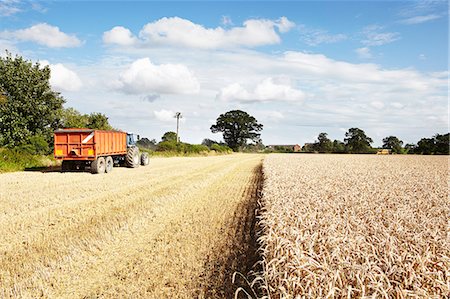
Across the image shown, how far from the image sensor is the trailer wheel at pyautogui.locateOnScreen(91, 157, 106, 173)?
1986 cm

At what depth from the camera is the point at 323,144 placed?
10144 cm

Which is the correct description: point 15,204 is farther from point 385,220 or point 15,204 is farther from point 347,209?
point 385,220

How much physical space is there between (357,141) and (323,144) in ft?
29.1

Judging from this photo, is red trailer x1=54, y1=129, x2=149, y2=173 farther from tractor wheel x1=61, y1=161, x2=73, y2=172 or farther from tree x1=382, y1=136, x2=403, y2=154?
tree x1=382, y1=136, x2=403, y2=154

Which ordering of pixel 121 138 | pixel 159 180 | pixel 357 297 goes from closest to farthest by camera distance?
pixel 357 297
pixel 159 180
pixel 121 138

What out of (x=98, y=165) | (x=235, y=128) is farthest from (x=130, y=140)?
(x=235, y=128)

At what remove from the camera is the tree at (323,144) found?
99.1 meters

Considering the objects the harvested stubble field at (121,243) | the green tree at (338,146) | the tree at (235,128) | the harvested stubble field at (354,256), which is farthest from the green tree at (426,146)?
the harvested stubble field at (354,256)

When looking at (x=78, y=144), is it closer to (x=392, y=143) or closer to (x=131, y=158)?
(x=131, y=158)

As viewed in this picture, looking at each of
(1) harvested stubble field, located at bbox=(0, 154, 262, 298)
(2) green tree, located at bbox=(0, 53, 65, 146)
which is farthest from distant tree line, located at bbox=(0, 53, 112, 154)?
(1) harvested stubble field, located at bbox=(0, 154, 262, 298)

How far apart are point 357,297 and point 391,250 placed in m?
1.09

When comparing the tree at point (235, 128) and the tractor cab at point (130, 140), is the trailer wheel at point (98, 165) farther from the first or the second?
the tree at point (235, 128)

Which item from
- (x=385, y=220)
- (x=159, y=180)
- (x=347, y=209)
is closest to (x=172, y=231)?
(x=347, y=209)

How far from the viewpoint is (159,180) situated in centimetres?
1717
